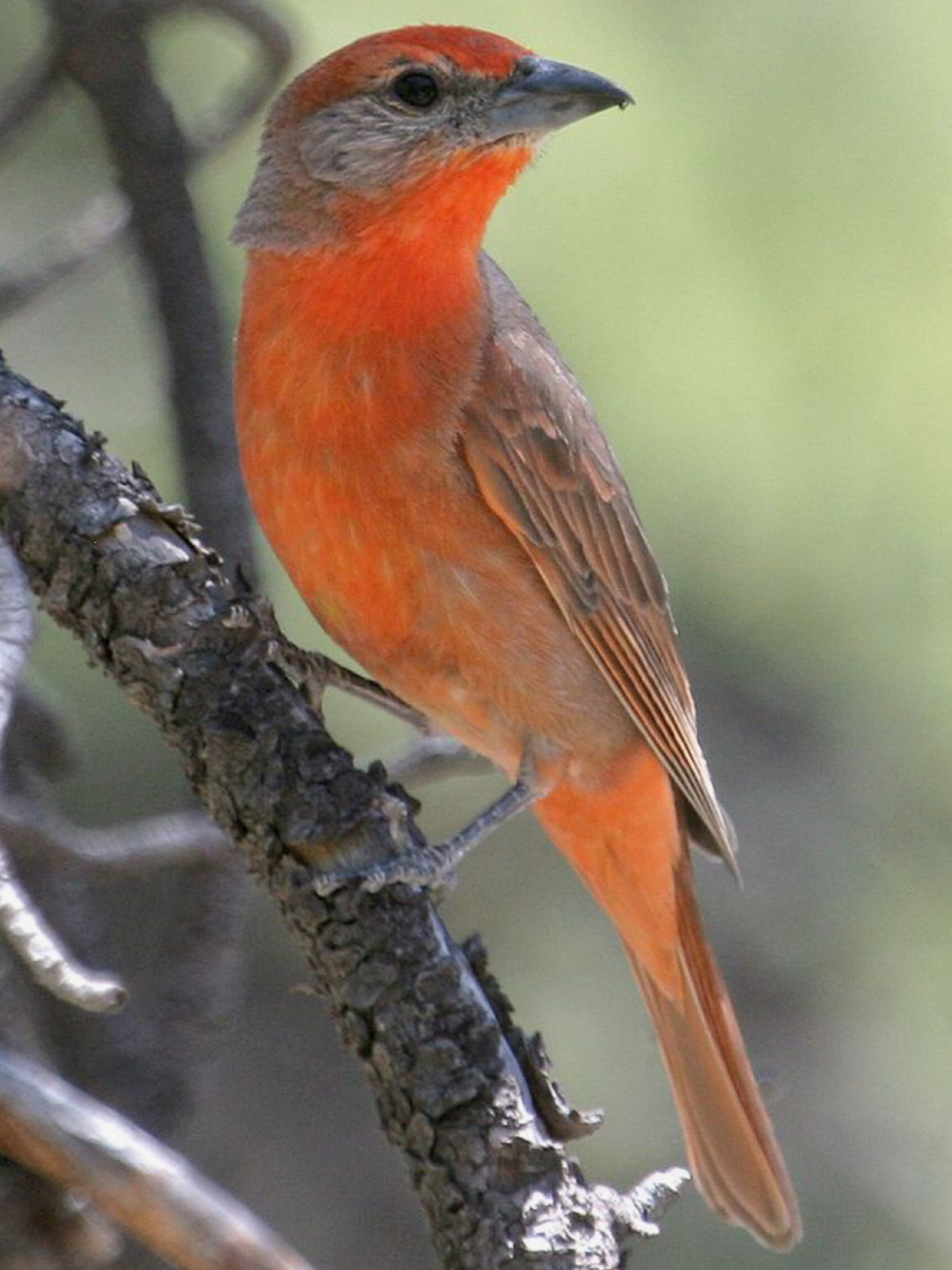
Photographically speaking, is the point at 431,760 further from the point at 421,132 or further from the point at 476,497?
the point at 421,132

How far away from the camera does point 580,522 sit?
4.04 m

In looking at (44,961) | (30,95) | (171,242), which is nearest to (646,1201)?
(44,961)

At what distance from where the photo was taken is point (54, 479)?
2990 millimetres

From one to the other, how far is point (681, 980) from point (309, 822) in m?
1.59

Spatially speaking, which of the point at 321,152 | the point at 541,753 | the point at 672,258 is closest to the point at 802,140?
the point at 672,258

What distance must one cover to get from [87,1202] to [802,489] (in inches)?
96.8

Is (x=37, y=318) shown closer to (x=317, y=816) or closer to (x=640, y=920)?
(x=640, y=920)

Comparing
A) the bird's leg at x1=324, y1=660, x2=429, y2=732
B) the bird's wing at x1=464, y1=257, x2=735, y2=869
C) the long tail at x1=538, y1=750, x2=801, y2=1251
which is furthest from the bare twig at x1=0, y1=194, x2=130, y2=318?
the long tail at x1=538, y1=750, x2=801, y2=1251

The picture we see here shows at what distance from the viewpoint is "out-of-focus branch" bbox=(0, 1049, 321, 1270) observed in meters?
2.78

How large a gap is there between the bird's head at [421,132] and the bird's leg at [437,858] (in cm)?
106

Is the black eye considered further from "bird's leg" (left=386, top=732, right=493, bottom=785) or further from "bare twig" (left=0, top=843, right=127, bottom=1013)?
"bare twig" (left=0, top=843, right=127, bottom=1013)

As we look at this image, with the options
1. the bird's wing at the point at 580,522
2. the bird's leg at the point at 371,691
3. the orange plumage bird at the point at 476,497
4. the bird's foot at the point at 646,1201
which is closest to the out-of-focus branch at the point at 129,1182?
the bird's foot at the point at 646,1201

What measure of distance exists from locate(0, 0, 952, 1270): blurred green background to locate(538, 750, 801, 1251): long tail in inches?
23.8

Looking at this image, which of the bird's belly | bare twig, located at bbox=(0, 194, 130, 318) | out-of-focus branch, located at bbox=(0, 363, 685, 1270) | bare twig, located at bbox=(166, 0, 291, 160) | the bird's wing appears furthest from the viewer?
bare twig, located at bbox=(166, 0, 291, 160)
